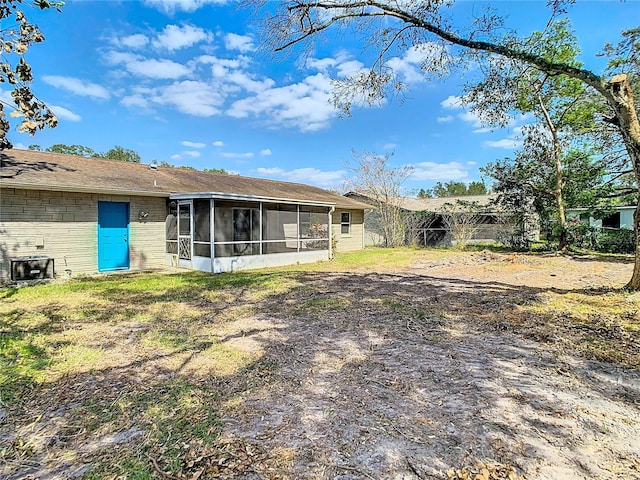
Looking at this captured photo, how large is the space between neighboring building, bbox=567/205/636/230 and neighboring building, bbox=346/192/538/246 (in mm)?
2440

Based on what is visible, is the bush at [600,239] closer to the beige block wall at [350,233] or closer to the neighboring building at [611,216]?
the neighboring building at [611,216]

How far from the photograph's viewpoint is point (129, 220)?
1098 cm

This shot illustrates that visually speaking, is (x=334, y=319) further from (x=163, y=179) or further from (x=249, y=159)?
(x=249, y=159)

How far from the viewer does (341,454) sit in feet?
7.85

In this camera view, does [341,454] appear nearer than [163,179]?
Yes

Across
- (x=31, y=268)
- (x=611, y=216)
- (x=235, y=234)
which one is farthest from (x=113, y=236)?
(x=611, y=216)

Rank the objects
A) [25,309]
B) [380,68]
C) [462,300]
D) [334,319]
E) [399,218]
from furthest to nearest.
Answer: [399,218] < [380,68] < [462,300] < [25,309] < [334,319]

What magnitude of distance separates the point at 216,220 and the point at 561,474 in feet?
35.7

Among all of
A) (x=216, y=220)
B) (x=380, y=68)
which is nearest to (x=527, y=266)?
(x=380, y=68)

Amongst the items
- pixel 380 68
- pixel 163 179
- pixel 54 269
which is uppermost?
pixel 380 68

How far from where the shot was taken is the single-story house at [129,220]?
901 cm

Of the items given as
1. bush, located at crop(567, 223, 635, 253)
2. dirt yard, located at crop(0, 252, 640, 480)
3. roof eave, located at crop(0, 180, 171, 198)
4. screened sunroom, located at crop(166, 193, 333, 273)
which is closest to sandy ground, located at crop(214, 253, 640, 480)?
dirt yard, located at crop(0, 252, 640, 480)

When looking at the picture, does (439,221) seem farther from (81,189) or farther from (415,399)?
(415,399)

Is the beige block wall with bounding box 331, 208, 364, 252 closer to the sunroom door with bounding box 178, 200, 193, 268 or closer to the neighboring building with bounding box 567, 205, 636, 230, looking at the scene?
the sunroom door with bounding box 178, 200, 193, 268
